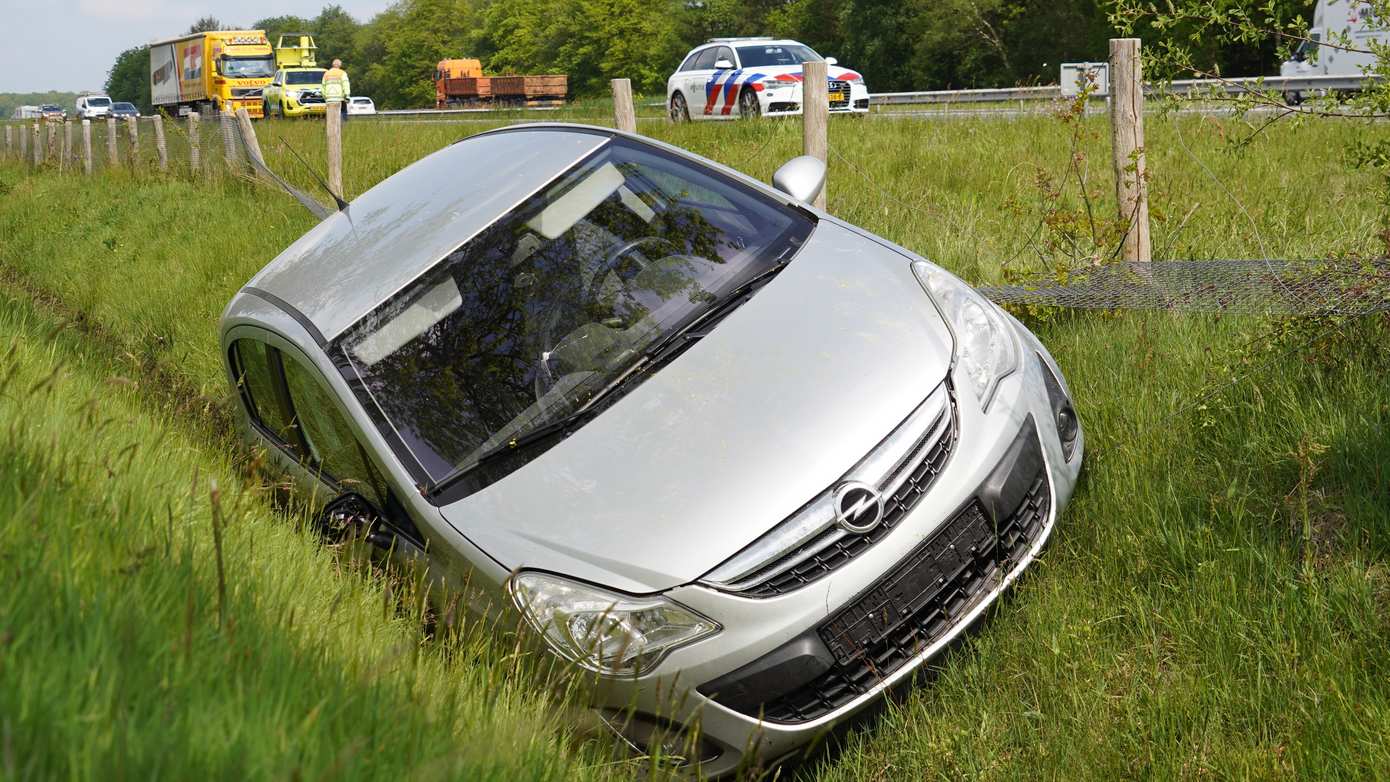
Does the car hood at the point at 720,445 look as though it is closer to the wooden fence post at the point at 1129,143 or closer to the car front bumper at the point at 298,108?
the wooden fence post at the point at 1129,143

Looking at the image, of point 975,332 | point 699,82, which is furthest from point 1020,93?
point 975,332

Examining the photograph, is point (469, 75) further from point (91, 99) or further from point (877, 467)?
point (877, 467)

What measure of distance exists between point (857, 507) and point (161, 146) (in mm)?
17859

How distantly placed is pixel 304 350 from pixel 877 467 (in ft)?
6.87

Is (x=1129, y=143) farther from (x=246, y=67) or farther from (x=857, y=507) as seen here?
(x=246, y=67)

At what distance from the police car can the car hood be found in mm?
15467

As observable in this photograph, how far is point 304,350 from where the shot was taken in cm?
413

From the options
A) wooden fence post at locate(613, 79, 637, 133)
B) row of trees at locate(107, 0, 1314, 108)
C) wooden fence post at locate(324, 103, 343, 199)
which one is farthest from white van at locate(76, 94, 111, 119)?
wooden fence post at locate(613, 79, 637, 133)

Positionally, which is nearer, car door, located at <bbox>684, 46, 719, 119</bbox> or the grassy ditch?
the grassy ditch

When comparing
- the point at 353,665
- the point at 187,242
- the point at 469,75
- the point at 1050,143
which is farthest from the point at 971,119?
the point at 469,75

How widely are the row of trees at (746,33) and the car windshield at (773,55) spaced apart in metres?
3.66

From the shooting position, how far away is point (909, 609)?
3.21 m

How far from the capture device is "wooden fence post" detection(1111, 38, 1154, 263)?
5941mm

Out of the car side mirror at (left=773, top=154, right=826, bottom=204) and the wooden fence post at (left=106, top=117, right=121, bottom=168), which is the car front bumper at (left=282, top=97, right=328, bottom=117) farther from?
the car side mirror at (left=773, top=154, right=826, bottom=204)
